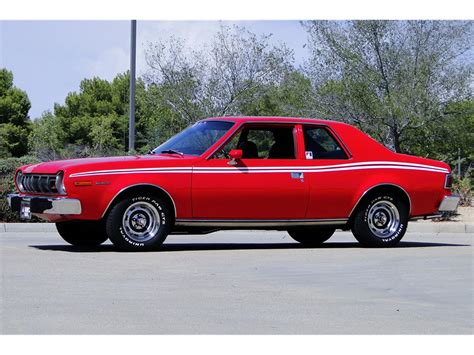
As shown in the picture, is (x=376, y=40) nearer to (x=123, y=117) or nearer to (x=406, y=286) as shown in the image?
(x=406, y=286)

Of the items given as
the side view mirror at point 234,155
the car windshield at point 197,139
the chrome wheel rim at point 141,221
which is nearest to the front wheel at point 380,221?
the side view mirror at point 234,155

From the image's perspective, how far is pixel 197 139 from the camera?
14219mm

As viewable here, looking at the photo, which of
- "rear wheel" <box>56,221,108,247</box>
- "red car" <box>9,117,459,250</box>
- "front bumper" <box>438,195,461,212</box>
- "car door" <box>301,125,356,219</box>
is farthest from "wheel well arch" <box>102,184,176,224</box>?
"front bumper" <box>438,195,461,212</box>

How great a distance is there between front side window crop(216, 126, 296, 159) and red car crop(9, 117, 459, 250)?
0.05 feet

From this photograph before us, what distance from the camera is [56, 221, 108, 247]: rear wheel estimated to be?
14500mm

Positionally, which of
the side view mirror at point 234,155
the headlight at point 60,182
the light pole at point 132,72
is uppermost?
the light pole at point 132,72

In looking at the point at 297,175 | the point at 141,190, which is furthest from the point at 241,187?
the point at 141,190

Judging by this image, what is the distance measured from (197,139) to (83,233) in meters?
2.00

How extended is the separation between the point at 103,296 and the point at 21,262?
309cm

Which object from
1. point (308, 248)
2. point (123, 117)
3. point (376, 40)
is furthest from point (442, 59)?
point (123, 117)

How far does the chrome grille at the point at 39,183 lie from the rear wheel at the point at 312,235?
3.73 m

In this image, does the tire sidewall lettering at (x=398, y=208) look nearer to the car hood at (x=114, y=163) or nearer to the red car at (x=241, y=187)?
the red car at (x=241, y=187)

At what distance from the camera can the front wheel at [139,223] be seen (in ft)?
43.5

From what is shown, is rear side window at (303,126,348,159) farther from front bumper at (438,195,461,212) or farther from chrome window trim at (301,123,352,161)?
front bumper at (438,195,461,212)
